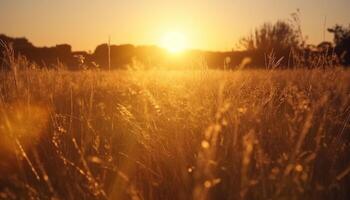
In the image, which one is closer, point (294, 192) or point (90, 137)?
point (294, 192)

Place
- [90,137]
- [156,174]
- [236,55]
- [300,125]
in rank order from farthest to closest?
1. [236,55]
2. [90,137]
3. [300,125]
4. [156,174]

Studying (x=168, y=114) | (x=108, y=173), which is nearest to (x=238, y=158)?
(x=108, y=173)

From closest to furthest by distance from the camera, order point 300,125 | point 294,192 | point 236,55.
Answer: point 294,192 → point 300,125 → point 236,55

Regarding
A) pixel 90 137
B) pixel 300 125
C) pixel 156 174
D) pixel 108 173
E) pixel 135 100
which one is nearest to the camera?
pixel 156 174

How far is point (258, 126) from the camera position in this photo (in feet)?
8.48

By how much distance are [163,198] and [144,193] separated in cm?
10

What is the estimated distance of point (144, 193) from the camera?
2053 millimetres

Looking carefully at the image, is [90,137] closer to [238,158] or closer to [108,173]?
[108,173]

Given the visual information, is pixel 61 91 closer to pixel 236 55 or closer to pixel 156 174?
pixel 156 174

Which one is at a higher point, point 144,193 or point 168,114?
point 168,114

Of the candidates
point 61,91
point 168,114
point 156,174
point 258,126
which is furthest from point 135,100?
point 156,174

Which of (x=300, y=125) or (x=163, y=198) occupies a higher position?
(x=300, y=125)

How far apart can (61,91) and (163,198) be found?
3120 mm

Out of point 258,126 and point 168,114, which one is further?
point 168,114
